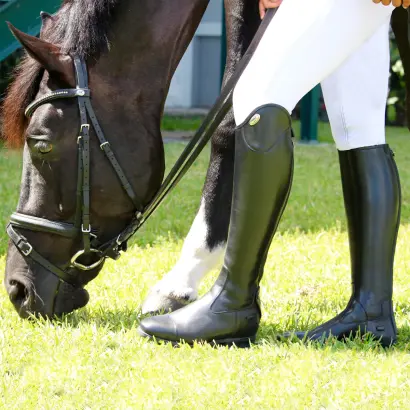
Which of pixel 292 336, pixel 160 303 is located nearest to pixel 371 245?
pixel 292 336

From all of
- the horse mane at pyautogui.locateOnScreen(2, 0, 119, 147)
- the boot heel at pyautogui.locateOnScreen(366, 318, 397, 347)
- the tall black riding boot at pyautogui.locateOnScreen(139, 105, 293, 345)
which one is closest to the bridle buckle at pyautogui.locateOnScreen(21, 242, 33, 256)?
the horse mane at pyautogui.locateOnScreen(2, 0, 119, 147)

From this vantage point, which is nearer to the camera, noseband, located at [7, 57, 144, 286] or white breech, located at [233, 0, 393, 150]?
white breech, located at [233, 0, 393, 150]

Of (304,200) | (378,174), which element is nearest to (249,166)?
(378,174)

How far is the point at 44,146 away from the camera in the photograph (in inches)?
96.1

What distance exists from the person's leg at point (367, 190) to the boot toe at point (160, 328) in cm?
35

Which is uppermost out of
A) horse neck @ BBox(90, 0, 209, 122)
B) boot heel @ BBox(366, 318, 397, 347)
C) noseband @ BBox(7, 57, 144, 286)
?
horse neck @ BBox(90, 0, 209, 122)

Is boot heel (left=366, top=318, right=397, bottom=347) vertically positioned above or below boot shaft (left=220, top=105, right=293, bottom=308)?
below

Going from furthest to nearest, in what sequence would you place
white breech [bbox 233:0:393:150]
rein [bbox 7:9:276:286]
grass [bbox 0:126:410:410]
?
rein [bbox 7:9:276:286], white breech [bbox 233:0:393:150], grass [bbox 0:126:410:410]

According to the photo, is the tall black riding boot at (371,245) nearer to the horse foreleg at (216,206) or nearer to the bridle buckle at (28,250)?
the horse foreleg at (216,206)

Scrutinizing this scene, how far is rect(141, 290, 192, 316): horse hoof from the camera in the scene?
2725 millimetres

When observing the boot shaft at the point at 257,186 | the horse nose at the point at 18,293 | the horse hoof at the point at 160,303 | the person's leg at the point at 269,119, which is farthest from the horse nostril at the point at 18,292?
the boot shaft at the point at 257,186

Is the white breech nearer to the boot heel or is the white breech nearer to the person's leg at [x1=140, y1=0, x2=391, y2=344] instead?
the person's leg at [x1=140, y1=0, x2=391, y2=344]

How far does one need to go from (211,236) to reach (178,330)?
0.56m

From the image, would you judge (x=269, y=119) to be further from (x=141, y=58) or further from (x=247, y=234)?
(x=141, y=58)
